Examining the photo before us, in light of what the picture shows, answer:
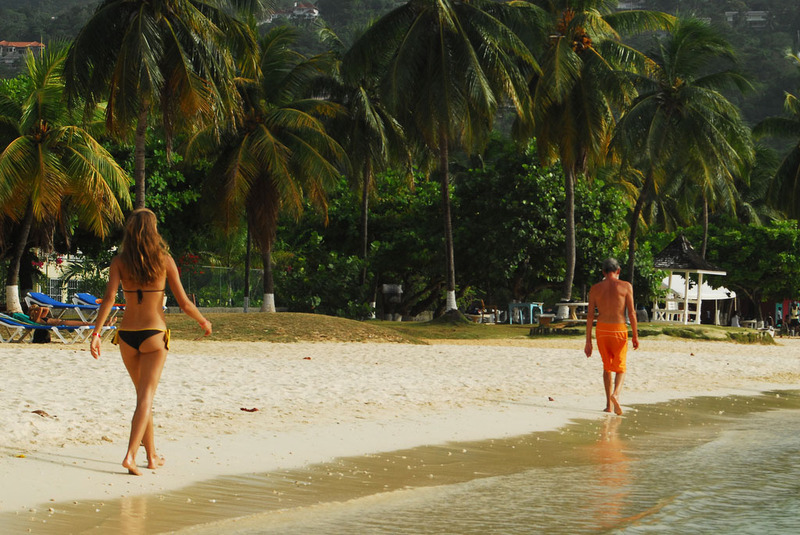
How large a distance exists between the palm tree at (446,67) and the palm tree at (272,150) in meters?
2.40

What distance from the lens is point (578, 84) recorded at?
27.5 metres

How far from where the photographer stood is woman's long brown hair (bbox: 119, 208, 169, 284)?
594 cm

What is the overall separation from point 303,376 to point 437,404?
7.12ft

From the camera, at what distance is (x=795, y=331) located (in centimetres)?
4128

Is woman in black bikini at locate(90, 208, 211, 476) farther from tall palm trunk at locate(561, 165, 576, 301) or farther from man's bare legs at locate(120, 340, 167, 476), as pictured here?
tall palm trunk at locate(561, 165, 576, 301)

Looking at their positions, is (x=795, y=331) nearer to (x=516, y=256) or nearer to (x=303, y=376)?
(x=516, y=256)

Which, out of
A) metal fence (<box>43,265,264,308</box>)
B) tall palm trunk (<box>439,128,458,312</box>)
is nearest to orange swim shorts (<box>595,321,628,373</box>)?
tall palm trunk (<box>439,128,458,312</box>)

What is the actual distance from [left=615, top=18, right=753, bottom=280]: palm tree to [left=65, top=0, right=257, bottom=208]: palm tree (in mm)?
13133

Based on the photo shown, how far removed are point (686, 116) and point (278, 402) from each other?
70.8 feet

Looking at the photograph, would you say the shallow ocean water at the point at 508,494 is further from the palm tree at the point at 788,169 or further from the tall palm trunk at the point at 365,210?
the palm tree at the point at 788,169

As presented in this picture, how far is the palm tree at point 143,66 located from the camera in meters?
19.3

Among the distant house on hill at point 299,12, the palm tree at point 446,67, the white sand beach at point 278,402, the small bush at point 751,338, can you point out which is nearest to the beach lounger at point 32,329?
the white sand beach at point 278,402

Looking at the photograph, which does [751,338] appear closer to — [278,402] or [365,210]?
[365,210]

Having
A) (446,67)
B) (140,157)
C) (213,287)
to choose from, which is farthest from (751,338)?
(140,157)
